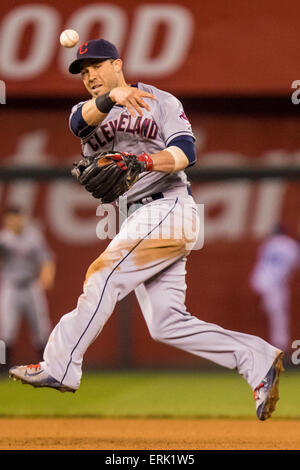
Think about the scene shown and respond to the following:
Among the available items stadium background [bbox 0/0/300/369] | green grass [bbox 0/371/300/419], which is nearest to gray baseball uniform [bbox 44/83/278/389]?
green grass [bbox 0/371/300/419]

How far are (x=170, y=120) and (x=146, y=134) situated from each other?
0.14m

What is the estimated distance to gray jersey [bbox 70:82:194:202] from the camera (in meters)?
3.82

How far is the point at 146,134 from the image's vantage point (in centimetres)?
387

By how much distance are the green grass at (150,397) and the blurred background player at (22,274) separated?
71 centimetres

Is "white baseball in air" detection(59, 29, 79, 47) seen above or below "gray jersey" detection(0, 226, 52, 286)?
above

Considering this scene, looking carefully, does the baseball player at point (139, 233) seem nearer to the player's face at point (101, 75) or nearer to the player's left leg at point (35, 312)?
the player's face at point (101, 75)

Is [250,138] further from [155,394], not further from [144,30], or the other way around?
[155,394]

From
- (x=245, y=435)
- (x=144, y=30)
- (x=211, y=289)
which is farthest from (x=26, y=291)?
(x=245, y=435)

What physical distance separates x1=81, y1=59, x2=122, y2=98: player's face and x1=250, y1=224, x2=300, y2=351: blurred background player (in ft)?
18.1

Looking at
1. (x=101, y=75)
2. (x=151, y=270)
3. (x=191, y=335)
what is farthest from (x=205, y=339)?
(x=101, y=75)

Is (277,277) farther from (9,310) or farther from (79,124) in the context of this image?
(79,124)

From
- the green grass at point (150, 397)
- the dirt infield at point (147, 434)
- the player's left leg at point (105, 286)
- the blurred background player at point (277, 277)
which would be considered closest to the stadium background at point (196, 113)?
the blurred background player at point (277, 277)

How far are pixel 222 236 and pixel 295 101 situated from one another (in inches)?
75.7

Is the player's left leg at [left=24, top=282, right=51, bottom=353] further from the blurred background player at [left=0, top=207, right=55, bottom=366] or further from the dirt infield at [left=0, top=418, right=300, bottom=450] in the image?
the dirt infield at [left=0, top=418, right=300, bottom=450]
